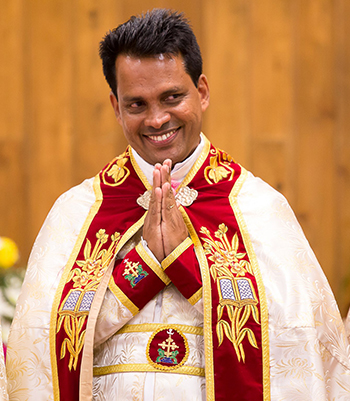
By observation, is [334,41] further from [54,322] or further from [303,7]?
[54,322]

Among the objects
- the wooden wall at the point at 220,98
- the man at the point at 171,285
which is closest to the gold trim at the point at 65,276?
the man at the point at 171,285

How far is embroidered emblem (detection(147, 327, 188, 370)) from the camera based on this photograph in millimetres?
1797

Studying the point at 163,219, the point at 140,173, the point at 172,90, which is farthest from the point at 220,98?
the point at 163,219

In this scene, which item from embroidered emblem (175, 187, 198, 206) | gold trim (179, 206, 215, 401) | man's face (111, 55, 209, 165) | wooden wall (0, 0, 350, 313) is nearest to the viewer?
gold trim (179, 206, 215, 401)

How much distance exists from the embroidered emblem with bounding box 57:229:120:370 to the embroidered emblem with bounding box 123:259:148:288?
0.11 metres

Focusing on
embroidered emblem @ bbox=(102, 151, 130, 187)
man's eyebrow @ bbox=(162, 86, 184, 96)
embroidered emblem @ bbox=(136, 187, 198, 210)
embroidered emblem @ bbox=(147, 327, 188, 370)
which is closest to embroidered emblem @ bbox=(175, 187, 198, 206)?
embroidered emblem @ bbox=(136, 187, 198, 210)

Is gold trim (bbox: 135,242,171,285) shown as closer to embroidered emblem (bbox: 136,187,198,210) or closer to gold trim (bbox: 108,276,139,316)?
gold trim (bbox: 108,276,139,316)

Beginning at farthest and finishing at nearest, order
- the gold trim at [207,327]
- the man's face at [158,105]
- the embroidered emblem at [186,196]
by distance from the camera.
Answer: the embroidered emblem at [186,196] < the man's face at [158,105] < the gold trim at [207,327]

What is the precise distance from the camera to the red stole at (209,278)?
5.82 ft

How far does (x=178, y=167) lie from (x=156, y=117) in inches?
8.3

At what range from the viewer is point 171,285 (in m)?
1.91

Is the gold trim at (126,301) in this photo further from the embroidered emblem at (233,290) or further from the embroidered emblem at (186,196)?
the embroidered emblem at (186,196)

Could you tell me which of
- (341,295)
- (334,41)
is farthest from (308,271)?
(334,41)

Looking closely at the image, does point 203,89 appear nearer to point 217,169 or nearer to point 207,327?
point 217,169
